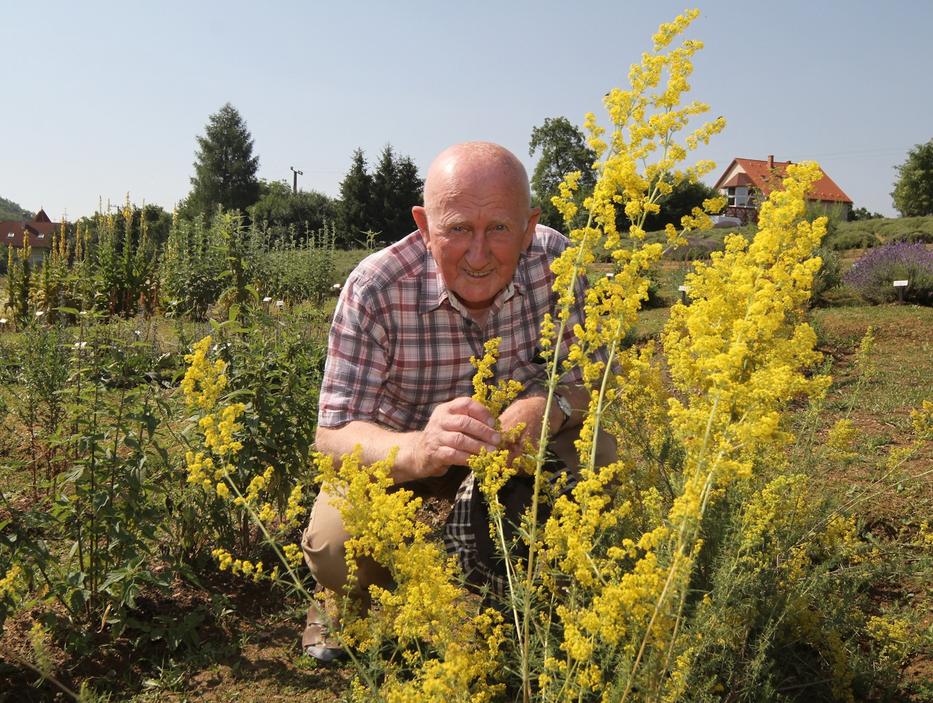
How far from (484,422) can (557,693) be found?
69 centimetres

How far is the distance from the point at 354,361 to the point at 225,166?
5583 centimetres

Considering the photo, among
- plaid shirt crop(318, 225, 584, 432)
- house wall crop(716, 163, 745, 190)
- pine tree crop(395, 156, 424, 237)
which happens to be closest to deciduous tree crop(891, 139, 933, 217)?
house wall crop(716, 163, 745, 190)

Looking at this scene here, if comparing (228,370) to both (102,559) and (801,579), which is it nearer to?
(102,559)

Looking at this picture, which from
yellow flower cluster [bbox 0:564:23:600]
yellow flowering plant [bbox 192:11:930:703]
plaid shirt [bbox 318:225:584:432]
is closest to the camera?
yellow flowering plant [bbox 192:11:930:703]

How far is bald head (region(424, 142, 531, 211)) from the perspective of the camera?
2.69 metres

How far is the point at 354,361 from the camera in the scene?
2.97 m

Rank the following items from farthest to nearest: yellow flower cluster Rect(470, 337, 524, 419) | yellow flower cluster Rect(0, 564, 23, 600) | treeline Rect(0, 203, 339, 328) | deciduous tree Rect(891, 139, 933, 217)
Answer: deciduous tree Rect(891, 139, 933, 217), treeline Rect(0, 203, 339, 328), yellow flower cluster Rect(0, 564, 23, 600), yellow flower cluster Rect(470, 337, 524, 419)

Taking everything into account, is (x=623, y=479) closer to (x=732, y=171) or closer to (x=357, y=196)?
(x=357, y=196)

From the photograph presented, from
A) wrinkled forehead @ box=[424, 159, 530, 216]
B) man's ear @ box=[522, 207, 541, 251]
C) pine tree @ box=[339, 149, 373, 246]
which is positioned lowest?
man's ear @ box=[522, 207, 541, 251]

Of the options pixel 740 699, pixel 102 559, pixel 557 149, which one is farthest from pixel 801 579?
pixel 557 149

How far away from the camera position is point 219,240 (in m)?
9.68

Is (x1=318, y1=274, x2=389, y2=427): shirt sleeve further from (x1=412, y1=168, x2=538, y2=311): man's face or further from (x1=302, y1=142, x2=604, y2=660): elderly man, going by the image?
(x1=412, y1=168, x2=538, y2=311): man's face

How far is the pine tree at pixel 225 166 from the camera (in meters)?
53.9

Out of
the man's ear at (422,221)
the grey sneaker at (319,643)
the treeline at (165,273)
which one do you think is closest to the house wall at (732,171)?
the treeline at (165,273)
